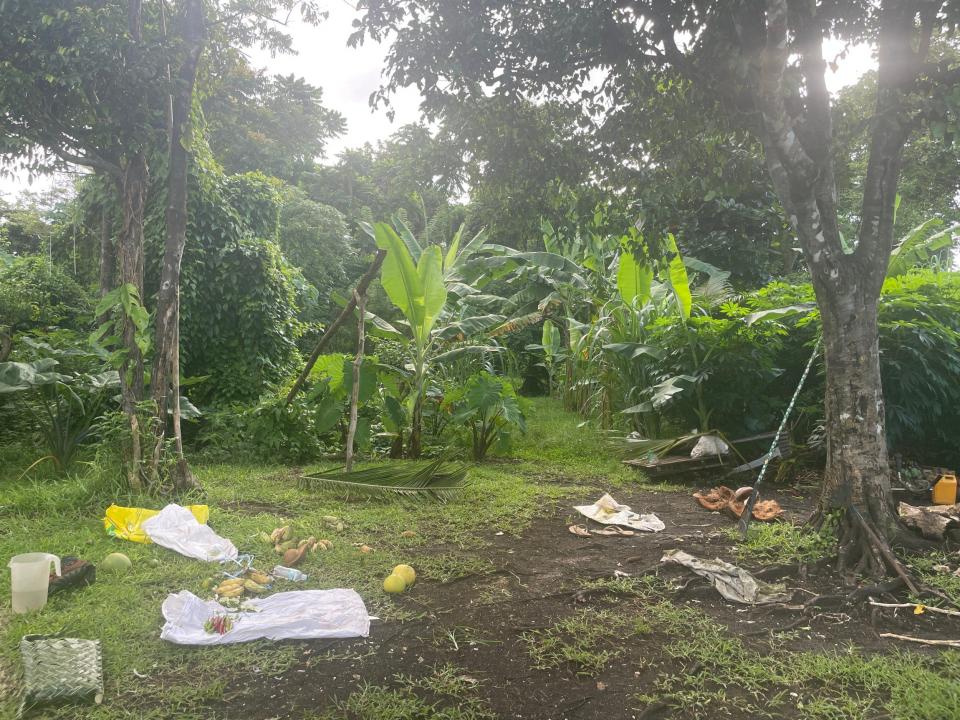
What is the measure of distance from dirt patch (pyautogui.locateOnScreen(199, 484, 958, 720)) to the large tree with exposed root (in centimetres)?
67

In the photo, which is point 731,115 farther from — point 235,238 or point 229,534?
point 235,238

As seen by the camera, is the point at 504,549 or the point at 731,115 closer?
the point at 504,549

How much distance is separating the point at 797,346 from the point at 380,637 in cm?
512

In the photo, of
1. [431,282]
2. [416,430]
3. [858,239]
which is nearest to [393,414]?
[416,430]

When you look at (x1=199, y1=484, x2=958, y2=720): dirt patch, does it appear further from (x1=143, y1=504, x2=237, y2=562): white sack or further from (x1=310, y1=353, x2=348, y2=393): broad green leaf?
(x1=310, y1=353, x2=348, y2=393): broad green leaf

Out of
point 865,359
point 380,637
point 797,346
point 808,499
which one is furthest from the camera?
point 797,346

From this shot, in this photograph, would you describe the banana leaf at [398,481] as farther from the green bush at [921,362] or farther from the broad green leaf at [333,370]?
the green bush at [921,362]

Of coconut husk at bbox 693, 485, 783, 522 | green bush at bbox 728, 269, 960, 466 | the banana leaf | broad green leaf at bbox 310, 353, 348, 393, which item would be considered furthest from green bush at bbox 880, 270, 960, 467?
broad green leaf at bbox 310, 353, 348, 393

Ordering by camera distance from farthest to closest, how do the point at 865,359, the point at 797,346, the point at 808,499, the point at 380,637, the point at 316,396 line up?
the point at 316,396 → the point at 797,346 → the point at 808,499 → the point at 865,359 → the point at 380,637

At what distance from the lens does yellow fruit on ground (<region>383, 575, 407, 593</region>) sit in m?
3.19

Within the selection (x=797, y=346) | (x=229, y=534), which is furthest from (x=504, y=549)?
(x=797, y=346)

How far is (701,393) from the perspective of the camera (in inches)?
248

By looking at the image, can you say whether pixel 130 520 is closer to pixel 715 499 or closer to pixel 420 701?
pixel 420 701

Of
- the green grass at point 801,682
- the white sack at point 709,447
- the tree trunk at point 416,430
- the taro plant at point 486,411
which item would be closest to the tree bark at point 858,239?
the green grass at point 801,682
